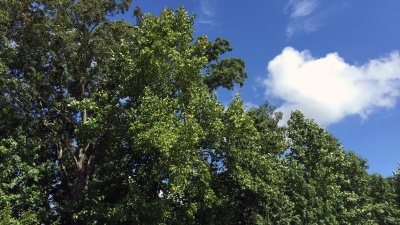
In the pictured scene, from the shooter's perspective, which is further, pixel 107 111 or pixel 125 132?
pixel 107 111

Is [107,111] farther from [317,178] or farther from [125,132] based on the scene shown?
[317,178]

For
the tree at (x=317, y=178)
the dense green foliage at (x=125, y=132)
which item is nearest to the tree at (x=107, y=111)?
the dense green foliage at (x=125, y=132)

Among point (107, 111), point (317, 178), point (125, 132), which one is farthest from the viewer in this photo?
point (317, 178)

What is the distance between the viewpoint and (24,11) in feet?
72.0

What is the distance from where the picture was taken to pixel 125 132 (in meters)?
19.3

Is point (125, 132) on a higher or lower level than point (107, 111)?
lower

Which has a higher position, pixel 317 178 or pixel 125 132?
pixel 317 178

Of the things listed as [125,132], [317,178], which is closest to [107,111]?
[125,132]

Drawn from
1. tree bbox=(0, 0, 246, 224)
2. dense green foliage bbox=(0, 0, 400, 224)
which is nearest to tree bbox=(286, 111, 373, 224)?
dense green foliage bbox=(0, 0, 400, 224)

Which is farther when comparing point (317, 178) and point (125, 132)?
point (317, 178)

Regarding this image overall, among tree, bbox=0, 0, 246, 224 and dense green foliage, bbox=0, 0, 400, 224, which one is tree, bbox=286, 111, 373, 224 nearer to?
dense green foliage, bbox=0, 0, 400, 224

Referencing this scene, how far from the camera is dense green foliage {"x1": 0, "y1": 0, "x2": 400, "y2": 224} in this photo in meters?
18.4

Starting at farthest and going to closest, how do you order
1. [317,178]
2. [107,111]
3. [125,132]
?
[317,178] → [107,111] → [125,132]

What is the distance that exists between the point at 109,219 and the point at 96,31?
453 inches
